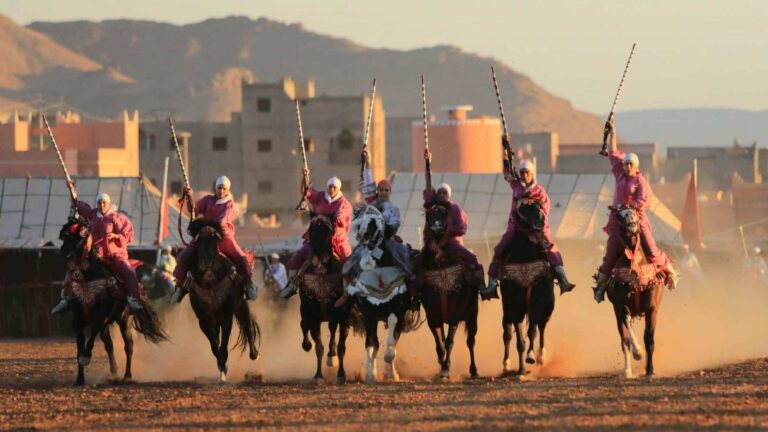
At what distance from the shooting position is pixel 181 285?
22.6 meters

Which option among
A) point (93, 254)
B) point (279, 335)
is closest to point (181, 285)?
point (93, 254)

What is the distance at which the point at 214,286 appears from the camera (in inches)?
882

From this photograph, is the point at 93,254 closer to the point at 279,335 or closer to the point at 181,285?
the point at 181,285

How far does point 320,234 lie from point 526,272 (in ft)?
8.04

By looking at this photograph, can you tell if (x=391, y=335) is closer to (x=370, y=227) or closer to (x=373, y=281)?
(x=373, y=281)

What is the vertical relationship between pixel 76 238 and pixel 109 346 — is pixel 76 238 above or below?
above

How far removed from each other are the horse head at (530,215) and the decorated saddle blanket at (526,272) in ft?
1.42

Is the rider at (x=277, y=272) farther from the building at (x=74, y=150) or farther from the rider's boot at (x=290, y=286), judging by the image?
the building at (x=74, y=150)

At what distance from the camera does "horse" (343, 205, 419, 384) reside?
21.8m

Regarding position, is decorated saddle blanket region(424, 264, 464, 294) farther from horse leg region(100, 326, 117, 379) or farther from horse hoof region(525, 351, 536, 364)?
horse leg region(100, 326, 117, 379)

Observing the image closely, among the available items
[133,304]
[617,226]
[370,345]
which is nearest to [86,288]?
[133,304]

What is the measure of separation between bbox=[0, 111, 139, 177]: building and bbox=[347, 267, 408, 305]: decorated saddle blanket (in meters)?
44.8

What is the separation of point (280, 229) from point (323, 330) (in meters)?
39.9

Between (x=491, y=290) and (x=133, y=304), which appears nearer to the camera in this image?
(x=491, y=290)
